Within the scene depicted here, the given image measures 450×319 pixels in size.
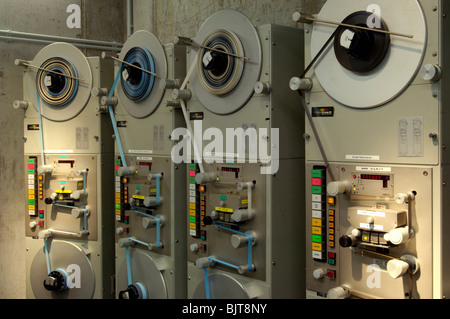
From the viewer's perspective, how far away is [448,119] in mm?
1850

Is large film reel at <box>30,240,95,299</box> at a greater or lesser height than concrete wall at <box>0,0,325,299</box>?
lesser

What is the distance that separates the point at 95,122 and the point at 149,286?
1.23 metres

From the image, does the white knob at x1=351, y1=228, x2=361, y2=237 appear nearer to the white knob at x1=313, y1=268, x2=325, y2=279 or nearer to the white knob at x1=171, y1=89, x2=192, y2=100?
the white knob at x1=313, y1=268, x2=325, y2=279

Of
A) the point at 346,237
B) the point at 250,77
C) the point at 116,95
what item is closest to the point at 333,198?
the point at 346,237

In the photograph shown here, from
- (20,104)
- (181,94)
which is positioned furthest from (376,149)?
(20,104)

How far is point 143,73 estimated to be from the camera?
305 centimetres

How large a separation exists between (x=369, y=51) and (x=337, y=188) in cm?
59

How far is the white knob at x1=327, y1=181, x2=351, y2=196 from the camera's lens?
6.71ft

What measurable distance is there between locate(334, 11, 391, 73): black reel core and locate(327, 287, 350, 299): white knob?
962 mm

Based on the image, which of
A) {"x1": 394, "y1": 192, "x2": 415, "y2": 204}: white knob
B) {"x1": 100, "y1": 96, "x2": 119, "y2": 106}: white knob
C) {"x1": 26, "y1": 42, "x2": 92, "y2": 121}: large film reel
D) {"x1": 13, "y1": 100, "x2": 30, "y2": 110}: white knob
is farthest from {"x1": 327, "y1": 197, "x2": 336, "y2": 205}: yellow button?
{"x1": 13, "y1": 100, "x2": 30, "y2": 110}: white knob

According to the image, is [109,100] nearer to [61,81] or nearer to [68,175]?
[61,81]

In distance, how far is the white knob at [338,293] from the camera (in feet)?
6.81

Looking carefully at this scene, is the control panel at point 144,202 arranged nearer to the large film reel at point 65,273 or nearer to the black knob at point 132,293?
the black knob at point 132,293

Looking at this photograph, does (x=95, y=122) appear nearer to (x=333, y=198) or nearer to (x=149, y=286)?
(x=149, y=286)
